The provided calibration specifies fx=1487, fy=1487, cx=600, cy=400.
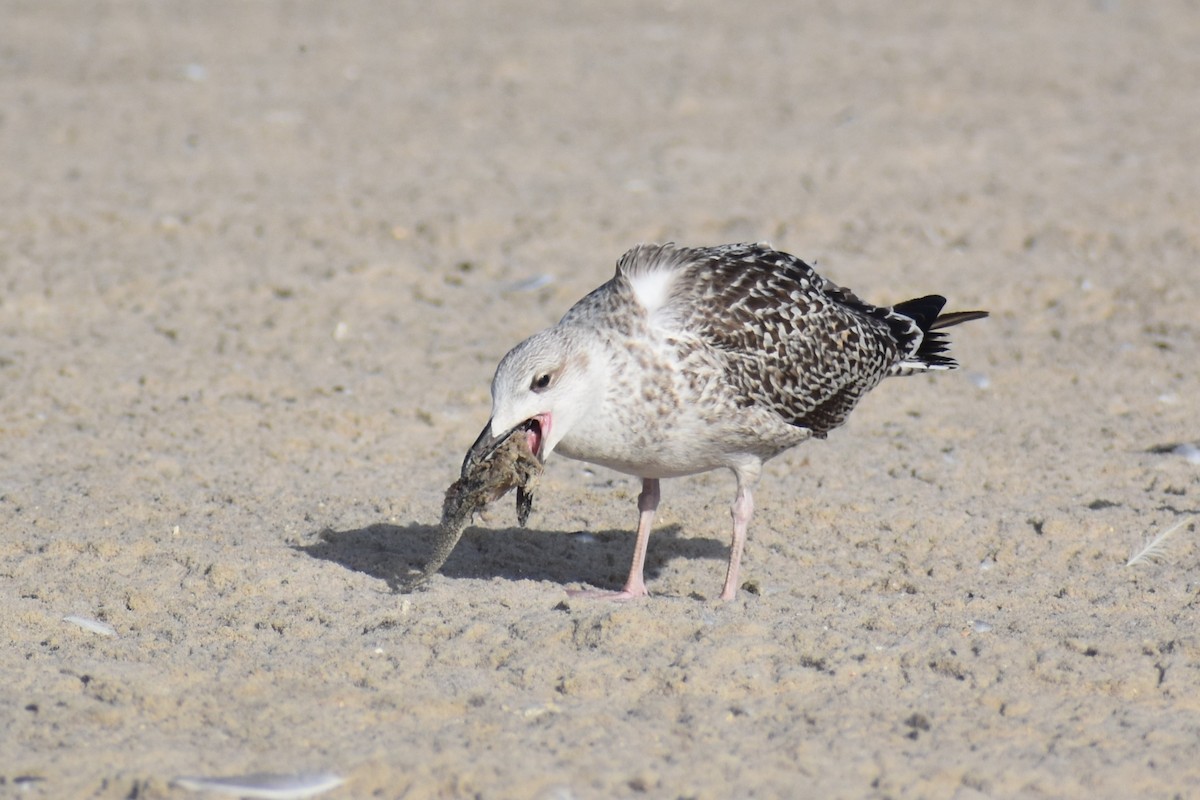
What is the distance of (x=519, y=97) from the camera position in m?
13.4

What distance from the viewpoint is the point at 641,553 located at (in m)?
6.03

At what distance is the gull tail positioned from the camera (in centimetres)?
677

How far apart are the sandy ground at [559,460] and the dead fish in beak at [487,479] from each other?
9.8 inches

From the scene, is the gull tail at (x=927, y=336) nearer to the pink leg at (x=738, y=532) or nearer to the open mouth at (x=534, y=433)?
the pink leg at (x=738, y=532)

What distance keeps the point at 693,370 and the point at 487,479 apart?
889 millimetres

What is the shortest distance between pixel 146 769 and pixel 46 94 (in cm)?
1029

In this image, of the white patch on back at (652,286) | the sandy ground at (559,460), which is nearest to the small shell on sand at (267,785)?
the sandy ground at (559,460)

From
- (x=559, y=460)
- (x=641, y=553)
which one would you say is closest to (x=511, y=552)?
(x=641, y=553)

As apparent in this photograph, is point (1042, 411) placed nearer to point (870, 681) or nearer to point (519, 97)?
point (870, 681)

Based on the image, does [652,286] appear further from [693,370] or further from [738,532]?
[738,532]

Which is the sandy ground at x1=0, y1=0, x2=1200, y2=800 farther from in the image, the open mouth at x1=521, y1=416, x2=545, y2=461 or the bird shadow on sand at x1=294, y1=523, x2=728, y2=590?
the open mouth at x1=521, y1=416, x2=545, y2=461

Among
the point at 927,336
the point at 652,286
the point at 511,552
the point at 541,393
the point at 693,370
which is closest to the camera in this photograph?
the point at 541,393

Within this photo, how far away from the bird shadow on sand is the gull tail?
3.91 feet

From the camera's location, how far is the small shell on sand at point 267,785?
13.5ft
